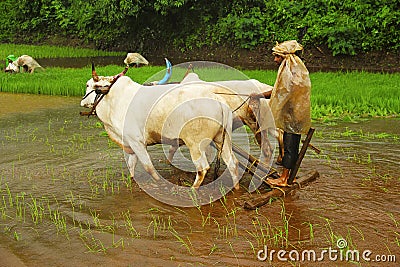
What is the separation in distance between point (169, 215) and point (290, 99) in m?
1.53

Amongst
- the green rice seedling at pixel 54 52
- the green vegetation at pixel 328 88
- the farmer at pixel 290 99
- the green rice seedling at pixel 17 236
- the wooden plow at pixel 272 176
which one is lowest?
the green rice seedling at pixel 54 52

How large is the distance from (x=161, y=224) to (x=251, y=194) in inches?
44.2

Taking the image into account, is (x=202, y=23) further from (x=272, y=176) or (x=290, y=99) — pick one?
(x=290, y=99)

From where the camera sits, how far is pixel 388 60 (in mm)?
17656

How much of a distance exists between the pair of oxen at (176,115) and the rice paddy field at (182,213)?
0.43 m

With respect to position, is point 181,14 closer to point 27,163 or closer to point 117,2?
point 117,2

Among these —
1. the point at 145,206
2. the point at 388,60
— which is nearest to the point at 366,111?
the point at 145,206

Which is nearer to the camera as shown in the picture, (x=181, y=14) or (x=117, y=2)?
(x=117, y=2)

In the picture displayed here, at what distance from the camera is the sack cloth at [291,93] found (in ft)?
16.2

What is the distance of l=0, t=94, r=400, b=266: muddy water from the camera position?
4129mm

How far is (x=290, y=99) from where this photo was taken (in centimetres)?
503

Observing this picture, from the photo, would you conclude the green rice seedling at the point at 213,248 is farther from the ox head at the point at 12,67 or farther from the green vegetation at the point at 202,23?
the green vegetation at the point at 202,23

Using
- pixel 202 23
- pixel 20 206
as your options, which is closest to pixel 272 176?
pixel 20 206

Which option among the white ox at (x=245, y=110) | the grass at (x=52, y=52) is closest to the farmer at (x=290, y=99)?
the white ox at (x=245, y=110)
